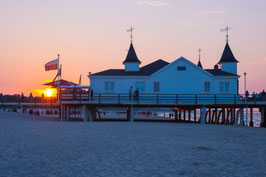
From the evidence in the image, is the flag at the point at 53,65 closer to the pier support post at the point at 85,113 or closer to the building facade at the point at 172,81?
the building facade at the point at 172,81

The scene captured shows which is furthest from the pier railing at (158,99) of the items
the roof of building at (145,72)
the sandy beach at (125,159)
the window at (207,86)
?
the sandy beach at (125,159)

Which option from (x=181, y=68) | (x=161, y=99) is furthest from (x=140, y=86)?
(x=181, y=68)

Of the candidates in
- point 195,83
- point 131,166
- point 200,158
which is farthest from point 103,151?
point 195,83

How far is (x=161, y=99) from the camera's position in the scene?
104ft

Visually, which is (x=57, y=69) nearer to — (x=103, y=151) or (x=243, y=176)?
(x=103, y=151)

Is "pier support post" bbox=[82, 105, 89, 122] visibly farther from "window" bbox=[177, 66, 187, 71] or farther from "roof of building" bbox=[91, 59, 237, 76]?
"window" bbox=[177, 66, 187, 71]

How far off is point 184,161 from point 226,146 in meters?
4.40

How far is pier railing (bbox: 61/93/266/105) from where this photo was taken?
31634mm

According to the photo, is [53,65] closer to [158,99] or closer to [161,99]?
[158,99]

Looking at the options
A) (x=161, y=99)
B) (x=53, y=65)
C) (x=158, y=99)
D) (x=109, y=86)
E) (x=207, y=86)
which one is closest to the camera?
(x=161, y=99)

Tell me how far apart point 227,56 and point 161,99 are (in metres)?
12.1

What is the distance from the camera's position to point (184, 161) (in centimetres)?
979

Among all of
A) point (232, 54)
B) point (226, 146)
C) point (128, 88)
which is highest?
point (232, 54)

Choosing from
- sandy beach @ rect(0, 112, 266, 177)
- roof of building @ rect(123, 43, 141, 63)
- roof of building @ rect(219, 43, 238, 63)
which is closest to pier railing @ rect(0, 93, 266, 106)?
roof of building @ rect(123, 43, 141, 63)
